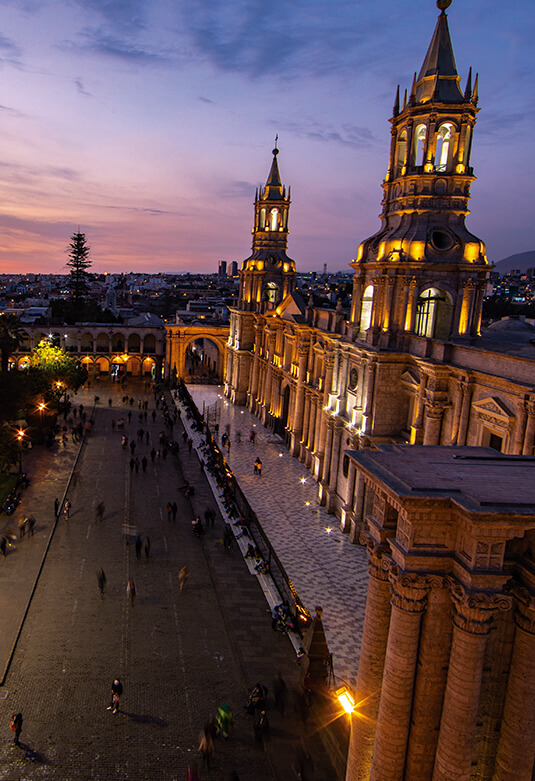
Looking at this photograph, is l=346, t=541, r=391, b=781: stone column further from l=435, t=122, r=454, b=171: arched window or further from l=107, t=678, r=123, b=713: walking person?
l=435, t=122, r=454, b=171: arched window

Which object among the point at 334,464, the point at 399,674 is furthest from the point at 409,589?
the point at 334,464

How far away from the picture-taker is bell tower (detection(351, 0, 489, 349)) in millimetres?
23203

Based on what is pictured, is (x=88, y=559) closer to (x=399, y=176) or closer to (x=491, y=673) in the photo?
(x=491, y=673)

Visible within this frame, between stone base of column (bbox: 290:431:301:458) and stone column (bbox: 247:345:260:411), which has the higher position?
stone column (bbox: 247:345:260:411)

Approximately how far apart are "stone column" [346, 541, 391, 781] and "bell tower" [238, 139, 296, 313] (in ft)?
128

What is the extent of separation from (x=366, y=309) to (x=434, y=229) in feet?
15.0

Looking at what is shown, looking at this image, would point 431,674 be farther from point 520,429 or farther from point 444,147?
point 444,147

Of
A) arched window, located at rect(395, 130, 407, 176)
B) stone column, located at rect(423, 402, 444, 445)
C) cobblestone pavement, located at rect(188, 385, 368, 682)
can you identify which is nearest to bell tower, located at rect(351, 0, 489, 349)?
arched window, located at rect(395, 130, 407, 176)

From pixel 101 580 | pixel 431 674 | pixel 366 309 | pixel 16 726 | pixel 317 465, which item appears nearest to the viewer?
pixel 431 674

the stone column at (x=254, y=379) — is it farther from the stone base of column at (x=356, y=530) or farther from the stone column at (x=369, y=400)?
the stone base of column at (x=356, y=530)

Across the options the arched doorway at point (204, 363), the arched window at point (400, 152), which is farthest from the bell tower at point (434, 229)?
the arched doorway at point (204, 363)

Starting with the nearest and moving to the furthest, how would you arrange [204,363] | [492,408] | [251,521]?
[492,408] → [251,521] → [204,363]

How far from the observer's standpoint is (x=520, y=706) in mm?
8445

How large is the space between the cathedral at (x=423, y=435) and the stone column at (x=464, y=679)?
3 cm
